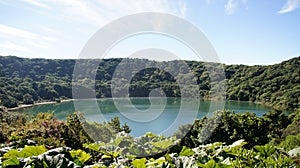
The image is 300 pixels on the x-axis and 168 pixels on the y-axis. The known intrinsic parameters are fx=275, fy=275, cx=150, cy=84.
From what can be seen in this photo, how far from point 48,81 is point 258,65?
4957cm

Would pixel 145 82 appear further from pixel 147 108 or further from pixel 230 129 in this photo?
pixel 230 129

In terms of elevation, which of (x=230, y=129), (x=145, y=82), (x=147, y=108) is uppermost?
(x=145, y=82)

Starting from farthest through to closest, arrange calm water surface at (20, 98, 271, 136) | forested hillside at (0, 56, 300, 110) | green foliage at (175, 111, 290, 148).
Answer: forested hillside at (0, 56, 300, 110) → calm water surface at (20, 98, 271, 136) → green foliage at (175, 111, 290, 148)

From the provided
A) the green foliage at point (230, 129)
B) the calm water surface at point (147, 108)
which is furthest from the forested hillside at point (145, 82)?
the green foliage at point (230, 129)

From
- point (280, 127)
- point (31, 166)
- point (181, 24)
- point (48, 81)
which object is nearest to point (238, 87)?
point (280, 127)

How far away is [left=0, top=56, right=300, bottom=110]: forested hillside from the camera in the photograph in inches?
1823

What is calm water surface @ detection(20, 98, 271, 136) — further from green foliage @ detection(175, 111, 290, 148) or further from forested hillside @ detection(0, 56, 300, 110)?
green foliage @ detection(175, 111, 290, 148)

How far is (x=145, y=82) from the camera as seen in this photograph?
141 feet

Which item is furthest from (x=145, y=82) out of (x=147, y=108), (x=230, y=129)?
(x=230, y=129)

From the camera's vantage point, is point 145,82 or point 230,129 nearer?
point 230,129

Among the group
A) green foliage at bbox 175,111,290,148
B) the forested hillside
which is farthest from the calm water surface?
green foliage at bbox 175,111,290,148

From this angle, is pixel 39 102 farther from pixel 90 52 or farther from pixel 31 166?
pixel 31 166

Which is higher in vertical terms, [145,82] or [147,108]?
[145,82]

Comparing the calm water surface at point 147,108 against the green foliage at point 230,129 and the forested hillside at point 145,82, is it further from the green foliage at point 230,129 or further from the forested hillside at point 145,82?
the green foliage at point 230,129
